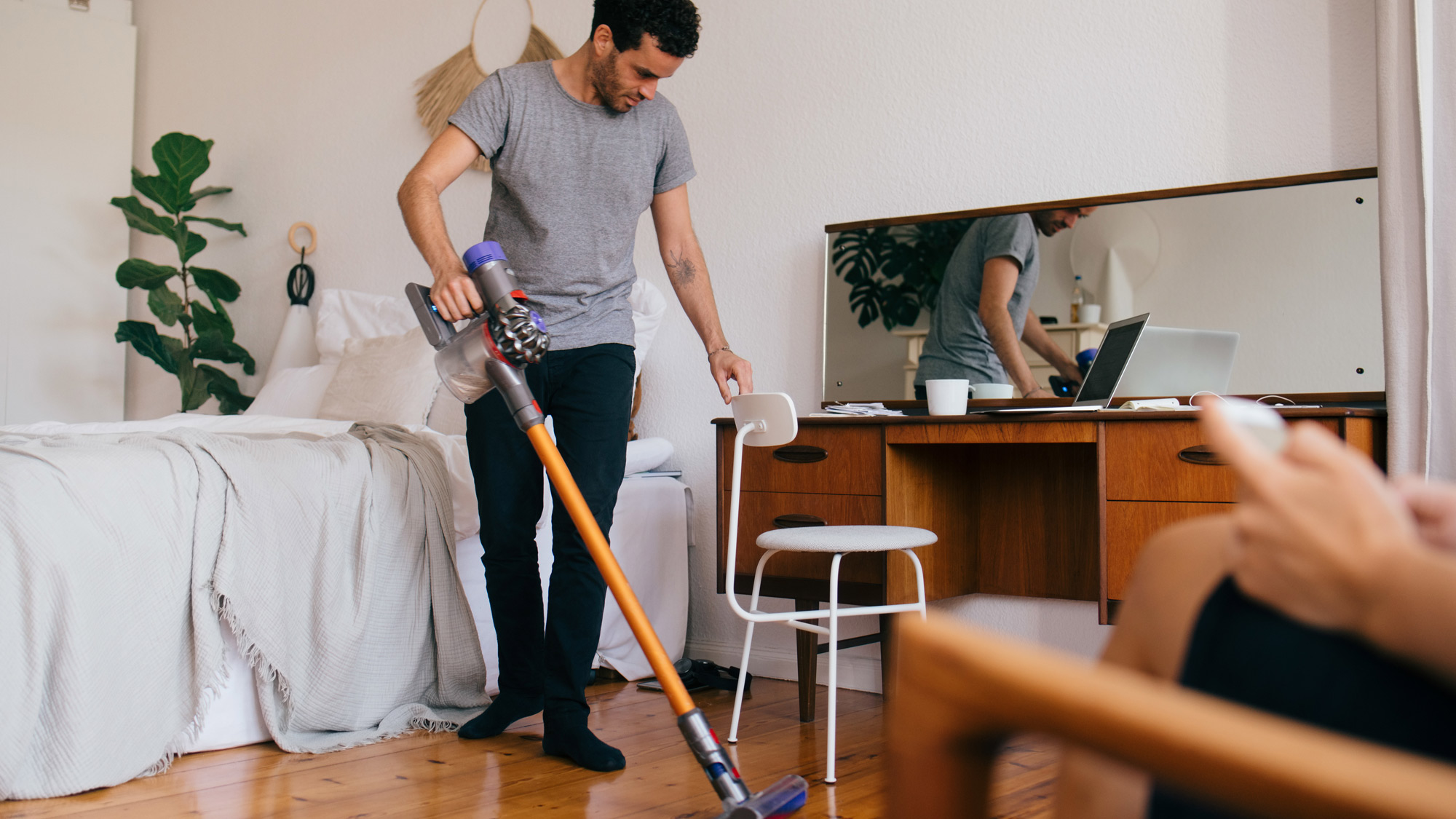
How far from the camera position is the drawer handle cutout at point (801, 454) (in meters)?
2.46

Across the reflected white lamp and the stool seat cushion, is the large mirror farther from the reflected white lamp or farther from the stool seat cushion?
the stool seat cushion

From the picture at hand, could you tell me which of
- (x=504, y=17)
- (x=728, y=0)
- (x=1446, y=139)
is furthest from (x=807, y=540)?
(x=504, y=17)

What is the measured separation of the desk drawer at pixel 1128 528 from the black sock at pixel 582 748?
39.1 inches

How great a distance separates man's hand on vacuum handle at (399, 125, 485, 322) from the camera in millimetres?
1718

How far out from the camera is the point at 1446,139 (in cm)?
200

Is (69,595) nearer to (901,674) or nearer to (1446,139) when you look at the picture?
(901,674)

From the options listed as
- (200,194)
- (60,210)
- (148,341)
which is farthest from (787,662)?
(60,210)

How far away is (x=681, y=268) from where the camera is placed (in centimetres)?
229

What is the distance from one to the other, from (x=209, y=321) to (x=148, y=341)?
9.0 inches

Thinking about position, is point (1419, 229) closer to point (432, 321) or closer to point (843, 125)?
point (843, 125)

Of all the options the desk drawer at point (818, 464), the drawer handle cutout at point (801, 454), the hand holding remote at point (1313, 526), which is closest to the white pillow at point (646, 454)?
the desk drawer at point (818, 464)

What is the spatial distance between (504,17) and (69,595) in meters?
2.46

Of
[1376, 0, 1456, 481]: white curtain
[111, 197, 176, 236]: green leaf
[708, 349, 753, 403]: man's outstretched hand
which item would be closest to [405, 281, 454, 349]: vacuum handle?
[708, 349, 753, 403]: man's outstretched hand

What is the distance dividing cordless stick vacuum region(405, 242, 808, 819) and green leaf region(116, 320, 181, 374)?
9.27 ft
